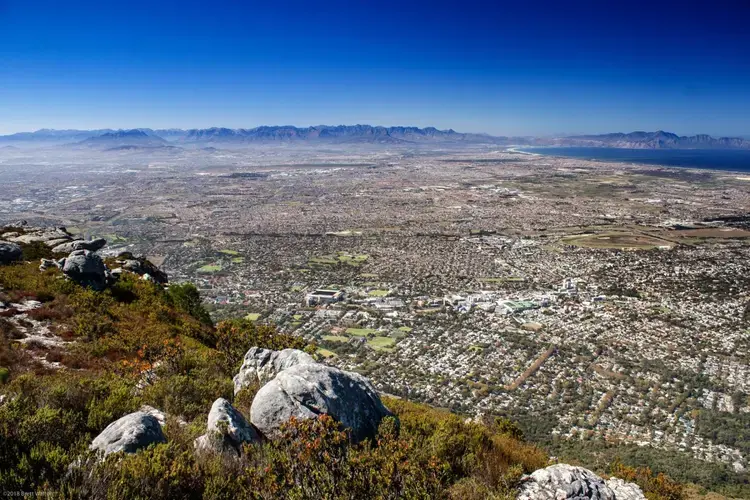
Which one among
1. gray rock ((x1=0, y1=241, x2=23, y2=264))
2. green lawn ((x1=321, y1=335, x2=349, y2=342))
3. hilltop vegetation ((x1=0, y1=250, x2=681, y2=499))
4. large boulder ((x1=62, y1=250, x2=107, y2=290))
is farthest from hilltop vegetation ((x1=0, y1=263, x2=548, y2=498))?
green lawn ((x1=321, y1=335, x2=349, y2=342))

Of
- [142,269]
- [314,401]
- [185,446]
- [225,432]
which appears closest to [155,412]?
[185,446]

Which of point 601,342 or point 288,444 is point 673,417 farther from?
point 288,444

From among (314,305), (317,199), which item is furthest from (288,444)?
(317,199)

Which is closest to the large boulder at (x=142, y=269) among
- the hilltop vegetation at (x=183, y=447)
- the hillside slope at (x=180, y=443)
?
the hillside slope at (x=180, y=443)

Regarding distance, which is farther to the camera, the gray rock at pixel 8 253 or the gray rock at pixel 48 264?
the gray rock at pixel 8 253

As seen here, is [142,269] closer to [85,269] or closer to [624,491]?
[85,269]

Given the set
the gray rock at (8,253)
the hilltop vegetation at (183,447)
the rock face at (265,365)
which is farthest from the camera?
the gray rock at (8,253)

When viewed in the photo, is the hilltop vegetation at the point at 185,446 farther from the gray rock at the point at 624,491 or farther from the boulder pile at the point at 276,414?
the gray rock at the point at 624,491
